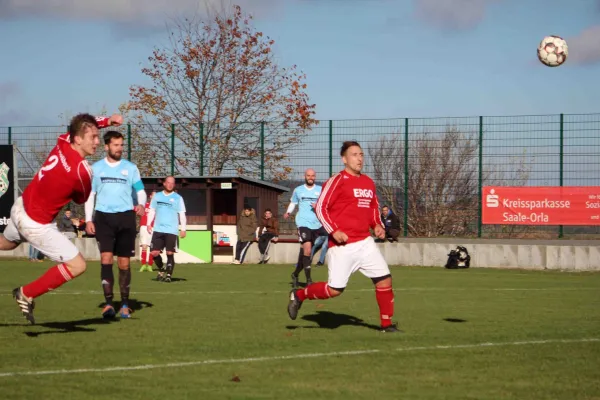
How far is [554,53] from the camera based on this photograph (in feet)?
81.0

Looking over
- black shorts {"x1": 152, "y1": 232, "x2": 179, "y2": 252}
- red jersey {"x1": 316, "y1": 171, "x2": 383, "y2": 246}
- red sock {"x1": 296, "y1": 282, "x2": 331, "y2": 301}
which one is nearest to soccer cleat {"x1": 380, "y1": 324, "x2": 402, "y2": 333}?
red sock {"x1": 296, "y1": 282, "x2": 331, "y2": 301}

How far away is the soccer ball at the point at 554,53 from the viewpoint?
81.0ft

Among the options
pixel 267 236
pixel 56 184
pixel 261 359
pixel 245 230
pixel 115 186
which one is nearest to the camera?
pixel 261 359

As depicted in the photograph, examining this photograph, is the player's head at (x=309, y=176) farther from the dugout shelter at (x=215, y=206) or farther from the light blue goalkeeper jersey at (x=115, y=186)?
the dugout shelter at (x=215, y=206)

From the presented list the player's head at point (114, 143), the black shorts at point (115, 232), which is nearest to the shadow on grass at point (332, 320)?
the black shorts at point (115, 232)

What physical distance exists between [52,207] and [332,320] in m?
3.81

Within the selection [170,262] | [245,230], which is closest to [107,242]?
[170,262]

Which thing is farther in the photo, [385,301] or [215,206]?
[215,206]

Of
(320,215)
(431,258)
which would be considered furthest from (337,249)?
(431,258)

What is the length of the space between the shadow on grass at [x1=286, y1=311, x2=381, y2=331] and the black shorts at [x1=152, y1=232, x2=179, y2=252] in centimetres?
672

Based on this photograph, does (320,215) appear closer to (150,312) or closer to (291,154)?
(150,312)

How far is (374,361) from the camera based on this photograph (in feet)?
28.4

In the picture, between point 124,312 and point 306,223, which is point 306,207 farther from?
point 124,312

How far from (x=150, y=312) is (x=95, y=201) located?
5.47ft
